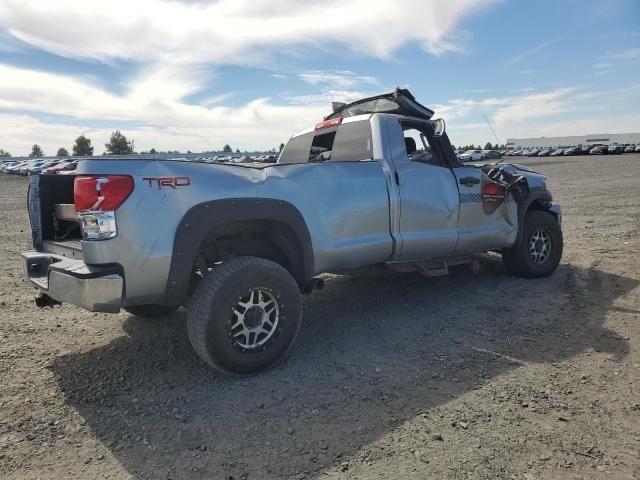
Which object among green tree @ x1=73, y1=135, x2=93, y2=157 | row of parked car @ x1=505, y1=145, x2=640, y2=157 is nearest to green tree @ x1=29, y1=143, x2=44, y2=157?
green tree @ x1=73, y1=135, x2=93, y2=157

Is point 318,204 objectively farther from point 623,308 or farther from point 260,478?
point 623,308

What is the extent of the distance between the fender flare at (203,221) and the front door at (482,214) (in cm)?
220

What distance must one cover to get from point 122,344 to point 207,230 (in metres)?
1.70

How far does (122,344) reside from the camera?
4.43 metres

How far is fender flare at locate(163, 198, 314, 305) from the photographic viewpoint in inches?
132

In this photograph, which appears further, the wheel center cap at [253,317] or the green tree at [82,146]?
the green tree at [82,146]

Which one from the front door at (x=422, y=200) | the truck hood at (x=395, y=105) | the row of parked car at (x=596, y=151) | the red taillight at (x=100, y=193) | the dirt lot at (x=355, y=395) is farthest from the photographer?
the row of parked car at (x=596, y=151)

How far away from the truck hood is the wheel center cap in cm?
272

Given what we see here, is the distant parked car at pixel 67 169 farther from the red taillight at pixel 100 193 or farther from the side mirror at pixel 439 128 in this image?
the side mirror at pixel 439 128

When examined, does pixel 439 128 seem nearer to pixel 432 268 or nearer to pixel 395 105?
pixel 395 105

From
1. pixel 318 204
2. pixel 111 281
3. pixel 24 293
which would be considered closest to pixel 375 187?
pixel 318 204

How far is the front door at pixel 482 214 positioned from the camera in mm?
5266

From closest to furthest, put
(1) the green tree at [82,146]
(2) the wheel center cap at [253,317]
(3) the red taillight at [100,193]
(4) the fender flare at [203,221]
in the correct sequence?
(3) the red taillight at [100,193]
(4) the fender flare at [203,221]
(2) the wheel center cap at [253,317]
(1) the green tree at [82,146]

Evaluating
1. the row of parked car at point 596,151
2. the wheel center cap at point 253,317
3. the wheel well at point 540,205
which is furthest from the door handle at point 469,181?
the row of parked car at point 596,151
